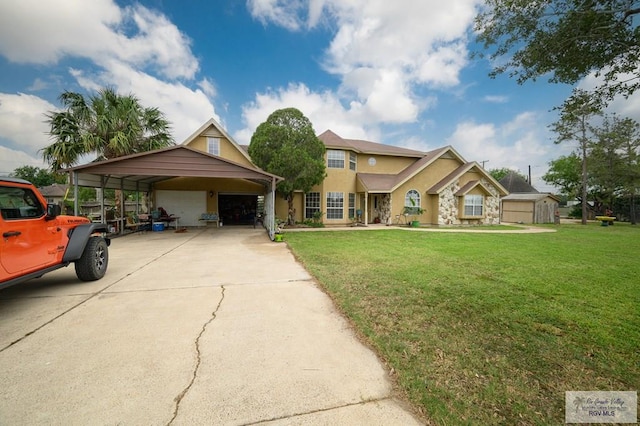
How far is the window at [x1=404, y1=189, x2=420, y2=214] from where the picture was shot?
61.4 feet

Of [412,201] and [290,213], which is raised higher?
[412,201]

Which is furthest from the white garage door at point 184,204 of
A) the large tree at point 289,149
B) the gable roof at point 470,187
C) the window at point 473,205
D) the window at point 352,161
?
the window at point 473,205

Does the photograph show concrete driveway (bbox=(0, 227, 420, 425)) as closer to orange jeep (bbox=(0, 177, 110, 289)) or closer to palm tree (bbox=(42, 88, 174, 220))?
orange jeep (bbox=(0, 177, 110, 289))

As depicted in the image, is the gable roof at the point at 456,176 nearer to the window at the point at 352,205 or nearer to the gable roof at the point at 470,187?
the gable roof at the point at 470,187

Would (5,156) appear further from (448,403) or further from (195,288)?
(448,403)

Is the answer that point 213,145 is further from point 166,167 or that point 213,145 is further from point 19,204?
point 19,204

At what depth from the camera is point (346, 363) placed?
2.74 meters

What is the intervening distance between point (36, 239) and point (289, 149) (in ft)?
35.8

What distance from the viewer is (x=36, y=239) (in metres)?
4.27

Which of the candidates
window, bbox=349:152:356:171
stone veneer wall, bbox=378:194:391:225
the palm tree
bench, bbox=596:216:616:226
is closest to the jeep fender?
the palm tree

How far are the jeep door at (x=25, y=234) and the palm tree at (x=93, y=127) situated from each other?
33.0ft

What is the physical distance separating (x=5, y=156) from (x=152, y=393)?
23.5 m

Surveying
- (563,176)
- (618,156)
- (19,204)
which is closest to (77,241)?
(19,204)

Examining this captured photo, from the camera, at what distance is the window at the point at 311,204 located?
720 inches
